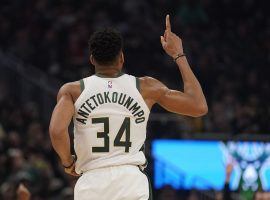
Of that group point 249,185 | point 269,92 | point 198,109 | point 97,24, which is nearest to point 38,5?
point 97,24

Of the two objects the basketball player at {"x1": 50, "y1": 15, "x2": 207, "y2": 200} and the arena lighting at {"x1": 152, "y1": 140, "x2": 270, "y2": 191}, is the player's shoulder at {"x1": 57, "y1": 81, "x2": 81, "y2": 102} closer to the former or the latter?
the basketball player at {"x1": 50, "y1": 15, "x2": 207, "y2": 200}

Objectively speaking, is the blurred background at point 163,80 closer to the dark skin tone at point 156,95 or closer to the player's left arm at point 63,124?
the dark skin tone at point 156,95

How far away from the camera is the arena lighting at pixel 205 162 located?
34.9ft

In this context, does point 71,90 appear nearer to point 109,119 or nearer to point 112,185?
point 109,119

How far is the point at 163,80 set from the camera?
15719mm

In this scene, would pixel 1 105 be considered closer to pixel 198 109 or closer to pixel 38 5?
pixel 38 5

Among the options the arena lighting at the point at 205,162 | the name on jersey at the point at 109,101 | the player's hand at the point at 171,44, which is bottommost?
the arena lighting at the point at 205,162

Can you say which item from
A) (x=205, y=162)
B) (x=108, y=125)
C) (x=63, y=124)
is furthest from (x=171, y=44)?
(x=205, y=162)

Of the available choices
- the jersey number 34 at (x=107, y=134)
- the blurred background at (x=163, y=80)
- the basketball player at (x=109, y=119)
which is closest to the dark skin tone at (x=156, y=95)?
the basketball player at (x=109, y=119)

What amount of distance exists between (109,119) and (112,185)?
0.39 m

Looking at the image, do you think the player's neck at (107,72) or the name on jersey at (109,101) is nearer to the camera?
the name on jersey at (109,101)

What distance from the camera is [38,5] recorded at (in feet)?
58.0

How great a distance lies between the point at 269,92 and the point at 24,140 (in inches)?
200

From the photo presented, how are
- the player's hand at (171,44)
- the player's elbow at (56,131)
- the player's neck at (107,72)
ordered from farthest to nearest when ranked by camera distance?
the player's hand at (171,44)
the player's neck at (107,72)
the player's elbow at (56,131)
